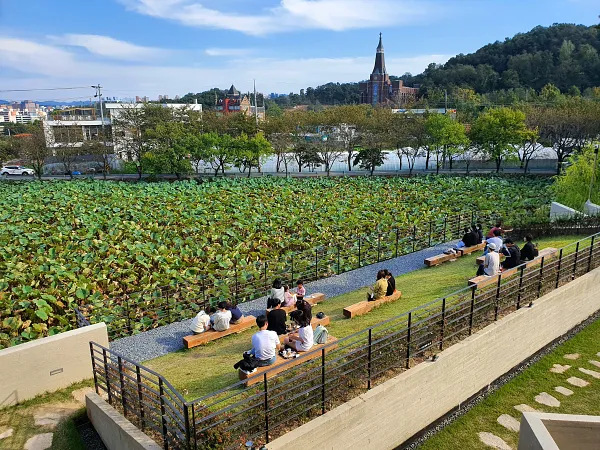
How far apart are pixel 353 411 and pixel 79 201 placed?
2292 centimetres

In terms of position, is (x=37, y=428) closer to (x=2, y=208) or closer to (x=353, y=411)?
(x=353, y=411)

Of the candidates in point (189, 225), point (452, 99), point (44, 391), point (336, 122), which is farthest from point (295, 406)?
point (452, 99)

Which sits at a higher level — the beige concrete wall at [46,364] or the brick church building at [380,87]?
the brick church building at [380,87]

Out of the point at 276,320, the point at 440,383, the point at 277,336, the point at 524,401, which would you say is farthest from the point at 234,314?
the point at 524,401

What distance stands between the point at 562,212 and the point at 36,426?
18.6 m

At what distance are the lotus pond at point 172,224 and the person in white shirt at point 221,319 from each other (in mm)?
4017

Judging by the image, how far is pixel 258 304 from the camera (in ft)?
38.5

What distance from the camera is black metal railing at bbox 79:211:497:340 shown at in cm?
1123

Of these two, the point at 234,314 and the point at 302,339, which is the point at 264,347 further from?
the point at 234,314

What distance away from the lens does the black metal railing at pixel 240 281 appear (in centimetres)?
1123

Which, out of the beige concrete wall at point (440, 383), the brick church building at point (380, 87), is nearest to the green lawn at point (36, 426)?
the beige concrete wall at point (440, 383)

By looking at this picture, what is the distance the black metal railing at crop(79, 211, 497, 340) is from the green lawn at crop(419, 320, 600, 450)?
20.8 ft

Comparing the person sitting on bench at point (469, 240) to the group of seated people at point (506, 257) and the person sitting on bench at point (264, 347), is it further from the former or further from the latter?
the person sitting on bench at point (264, 347)

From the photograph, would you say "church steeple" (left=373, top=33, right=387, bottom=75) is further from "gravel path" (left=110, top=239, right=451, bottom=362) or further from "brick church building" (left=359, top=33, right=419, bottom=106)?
"gravel path" (left=110, top=239, right=451, bottom=362)
